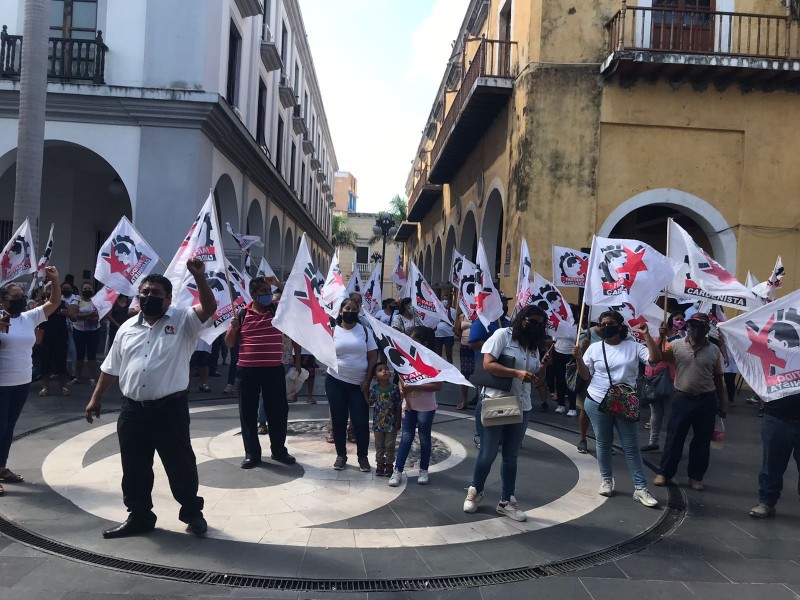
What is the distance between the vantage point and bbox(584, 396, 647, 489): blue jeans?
18.6 feet

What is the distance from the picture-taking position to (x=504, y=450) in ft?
17.0

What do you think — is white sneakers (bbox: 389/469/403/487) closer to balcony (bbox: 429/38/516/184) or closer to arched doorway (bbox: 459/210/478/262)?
balcony (bbox: 429/38/516/184)

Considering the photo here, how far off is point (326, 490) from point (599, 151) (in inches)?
398

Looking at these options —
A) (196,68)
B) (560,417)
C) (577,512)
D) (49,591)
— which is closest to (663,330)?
(577,512)

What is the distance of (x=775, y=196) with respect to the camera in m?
13.2

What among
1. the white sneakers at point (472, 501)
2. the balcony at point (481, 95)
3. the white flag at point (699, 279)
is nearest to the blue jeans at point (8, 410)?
the white sneakers at point (472, 501)

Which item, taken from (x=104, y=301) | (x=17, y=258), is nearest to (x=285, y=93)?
(x=104, y=301)

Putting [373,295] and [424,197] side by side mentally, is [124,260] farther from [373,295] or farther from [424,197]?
[424,197]

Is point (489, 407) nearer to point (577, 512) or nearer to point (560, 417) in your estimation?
point (577, 512)

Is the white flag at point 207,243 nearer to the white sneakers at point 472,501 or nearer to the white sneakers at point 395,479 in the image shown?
the white sneakers at point 395,479

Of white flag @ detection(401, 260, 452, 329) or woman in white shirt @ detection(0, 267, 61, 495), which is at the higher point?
white flag @ detection(401, 260, 452, 329)

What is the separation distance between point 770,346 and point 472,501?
2.93 meters

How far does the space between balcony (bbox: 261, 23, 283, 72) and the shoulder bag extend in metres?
17.0

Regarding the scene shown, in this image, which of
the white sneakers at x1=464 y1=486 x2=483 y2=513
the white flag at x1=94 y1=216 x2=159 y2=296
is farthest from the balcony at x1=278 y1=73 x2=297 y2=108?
the white sneakers at x1=464 y1=486 x2=483 y2=513
